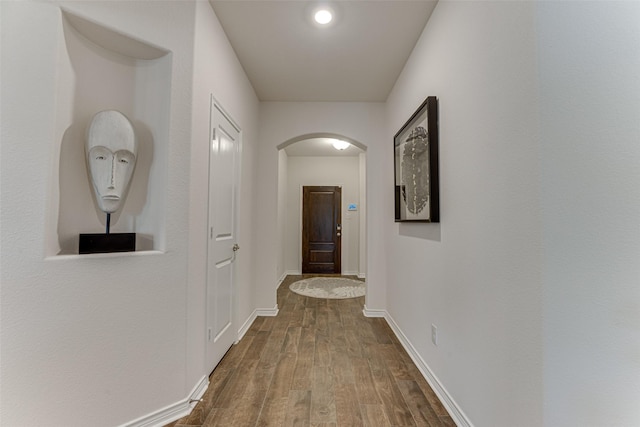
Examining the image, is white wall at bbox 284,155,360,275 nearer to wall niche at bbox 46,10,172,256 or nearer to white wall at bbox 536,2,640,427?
wall niche at bbox 46,10,172,256

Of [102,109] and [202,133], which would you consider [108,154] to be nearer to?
[102,109]

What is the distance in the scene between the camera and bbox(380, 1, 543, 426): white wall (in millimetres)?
1098

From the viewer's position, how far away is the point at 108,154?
152 centimetres

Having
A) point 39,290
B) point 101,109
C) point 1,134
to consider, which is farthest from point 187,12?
point 39,290

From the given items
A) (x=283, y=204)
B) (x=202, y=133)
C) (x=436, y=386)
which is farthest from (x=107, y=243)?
(x=283, y=204)

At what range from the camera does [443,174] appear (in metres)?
1.91

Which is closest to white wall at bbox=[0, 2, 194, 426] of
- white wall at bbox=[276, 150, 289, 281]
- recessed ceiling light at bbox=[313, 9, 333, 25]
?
recessed ceiling light at bbox=[313, 9, 333, 25]

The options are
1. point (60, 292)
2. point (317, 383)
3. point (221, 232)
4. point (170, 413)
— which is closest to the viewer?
point (60, 292)

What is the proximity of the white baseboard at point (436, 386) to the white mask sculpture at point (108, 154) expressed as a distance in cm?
224

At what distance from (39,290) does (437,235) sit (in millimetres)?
2198

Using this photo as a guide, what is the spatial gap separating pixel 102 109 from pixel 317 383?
224cm

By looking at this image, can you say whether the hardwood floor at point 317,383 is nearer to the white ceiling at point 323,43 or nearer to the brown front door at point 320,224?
the white ceiling at point 323,43

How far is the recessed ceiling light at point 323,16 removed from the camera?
210 cm

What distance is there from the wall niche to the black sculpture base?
103 millimetres
